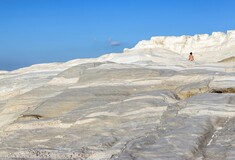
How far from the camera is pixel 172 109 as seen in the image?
15320 mm

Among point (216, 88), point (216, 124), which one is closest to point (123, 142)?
point (216, 124)

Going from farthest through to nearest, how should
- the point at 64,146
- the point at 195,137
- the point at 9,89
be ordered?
the point at 9,89 < the point at 64,146 < the point at 195,137

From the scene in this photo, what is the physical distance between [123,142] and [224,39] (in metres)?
52.7

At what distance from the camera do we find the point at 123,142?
475 inches

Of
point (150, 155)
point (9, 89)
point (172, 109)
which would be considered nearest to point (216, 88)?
point (172, 109)

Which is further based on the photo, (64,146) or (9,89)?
(9,89)

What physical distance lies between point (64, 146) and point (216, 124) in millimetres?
4389

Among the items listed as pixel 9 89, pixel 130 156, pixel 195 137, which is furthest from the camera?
pixel 9 89

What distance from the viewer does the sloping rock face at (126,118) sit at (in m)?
11.2

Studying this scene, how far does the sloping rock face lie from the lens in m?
11.2

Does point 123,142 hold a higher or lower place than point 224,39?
A: lower

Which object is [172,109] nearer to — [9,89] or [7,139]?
[7,139]

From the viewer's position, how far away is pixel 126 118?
592 inches

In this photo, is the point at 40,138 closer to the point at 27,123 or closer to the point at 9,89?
the point at 27,123
